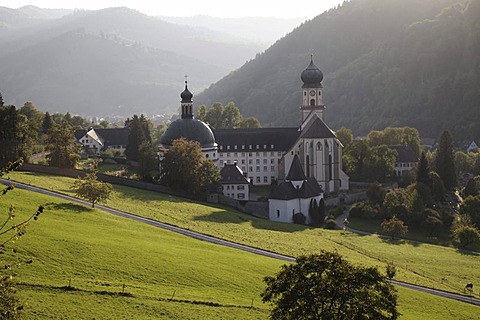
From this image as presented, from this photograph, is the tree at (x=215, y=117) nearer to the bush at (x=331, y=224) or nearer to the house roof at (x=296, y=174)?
the house roof at (x=296, y=174)

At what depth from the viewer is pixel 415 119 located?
183125mm

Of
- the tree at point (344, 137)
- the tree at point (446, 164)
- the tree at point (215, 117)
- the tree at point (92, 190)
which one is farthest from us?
the tree at point (215, 117)

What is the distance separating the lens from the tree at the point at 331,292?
27.8m

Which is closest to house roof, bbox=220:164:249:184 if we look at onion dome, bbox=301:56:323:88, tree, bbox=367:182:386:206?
tree, bbox=367:182:386:206

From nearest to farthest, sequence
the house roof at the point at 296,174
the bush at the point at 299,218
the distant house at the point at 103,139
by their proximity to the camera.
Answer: the bush at the point at 299,218
the house roof at the point at 296,174
the distant house at the point at 103,139

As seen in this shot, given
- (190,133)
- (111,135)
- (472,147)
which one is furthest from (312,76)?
(472,147)

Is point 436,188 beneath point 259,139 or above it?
beneath

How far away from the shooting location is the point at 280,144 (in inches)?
4225

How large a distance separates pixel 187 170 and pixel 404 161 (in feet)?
149

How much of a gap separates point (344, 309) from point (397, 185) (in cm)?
7962

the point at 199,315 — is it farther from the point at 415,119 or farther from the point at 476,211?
the point at 415,119

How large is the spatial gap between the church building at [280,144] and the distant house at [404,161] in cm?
1696

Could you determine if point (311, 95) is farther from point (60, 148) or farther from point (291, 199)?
point (60, 148)

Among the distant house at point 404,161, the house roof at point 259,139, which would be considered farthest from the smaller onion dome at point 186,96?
the distant house at point 404,161
